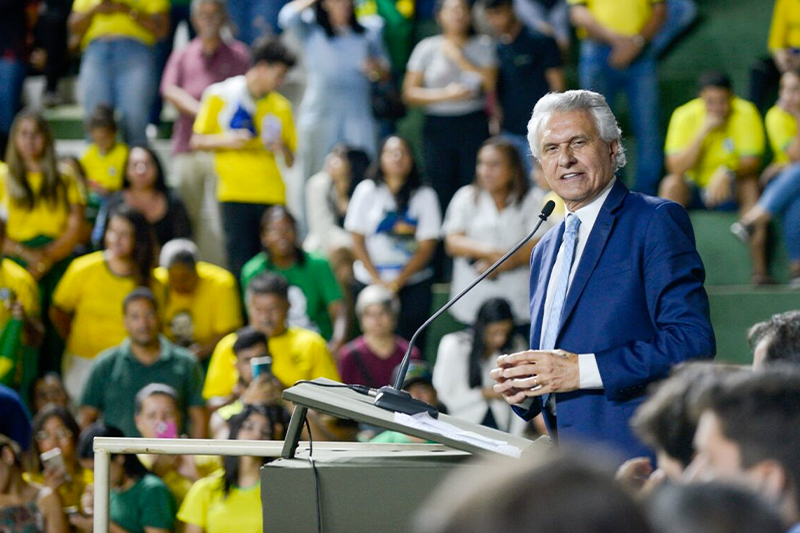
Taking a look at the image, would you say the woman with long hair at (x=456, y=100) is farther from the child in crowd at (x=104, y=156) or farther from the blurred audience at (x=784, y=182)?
the child in crowd at (x=104, y=156)

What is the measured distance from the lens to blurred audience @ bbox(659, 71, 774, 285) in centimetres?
669

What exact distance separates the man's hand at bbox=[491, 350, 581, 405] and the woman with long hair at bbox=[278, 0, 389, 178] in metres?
4.75

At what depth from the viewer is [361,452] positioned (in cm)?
263

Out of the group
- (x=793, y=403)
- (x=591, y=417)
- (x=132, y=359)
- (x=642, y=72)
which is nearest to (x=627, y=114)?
(x=642, y=72)

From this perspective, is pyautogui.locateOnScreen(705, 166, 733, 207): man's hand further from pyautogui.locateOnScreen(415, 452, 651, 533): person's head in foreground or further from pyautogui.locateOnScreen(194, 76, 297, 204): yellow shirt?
pyautogui.locateOnScreen(415, 452, 651, 533): person's head in foreground

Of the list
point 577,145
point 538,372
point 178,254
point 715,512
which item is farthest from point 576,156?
point 178,254

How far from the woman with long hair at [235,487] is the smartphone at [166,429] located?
0.73 m

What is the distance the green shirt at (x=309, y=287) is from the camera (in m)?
6.43

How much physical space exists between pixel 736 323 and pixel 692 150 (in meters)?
0.89

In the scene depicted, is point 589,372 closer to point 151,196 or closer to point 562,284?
point 562,284

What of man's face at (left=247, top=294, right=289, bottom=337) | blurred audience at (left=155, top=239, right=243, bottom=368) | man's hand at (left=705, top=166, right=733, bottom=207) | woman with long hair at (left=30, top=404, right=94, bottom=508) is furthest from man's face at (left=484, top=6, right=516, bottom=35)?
woman with long hair at (left=30, top=404, right=94, bottom=508)

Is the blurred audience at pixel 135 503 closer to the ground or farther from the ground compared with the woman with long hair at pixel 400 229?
closer to the ground

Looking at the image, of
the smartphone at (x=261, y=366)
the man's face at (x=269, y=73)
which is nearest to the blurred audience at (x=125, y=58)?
the man's face at (x=269, y=73)

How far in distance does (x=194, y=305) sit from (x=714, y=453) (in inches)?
200
